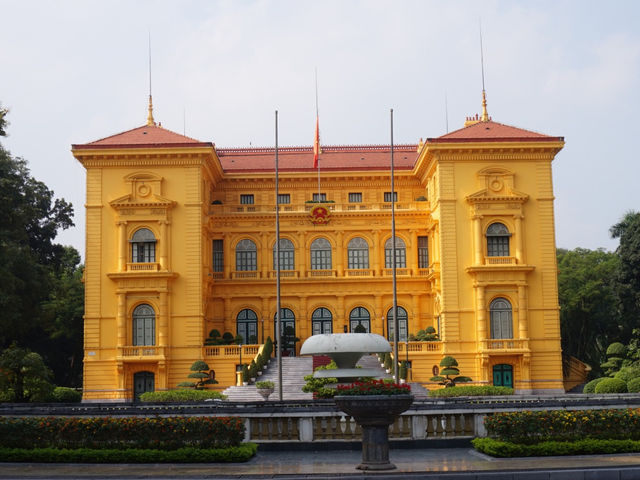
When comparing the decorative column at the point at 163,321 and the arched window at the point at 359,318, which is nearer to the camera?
the decorative column at the point at 163,321

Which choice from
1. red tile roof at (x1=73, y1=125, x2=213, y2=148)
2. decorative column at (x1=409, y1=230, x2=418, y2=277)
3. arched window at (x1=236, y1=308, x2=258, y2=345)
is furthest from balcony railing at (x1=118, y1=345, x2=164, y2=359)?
decorative column at (x1=409, y1=230, x2=418, y2=277)

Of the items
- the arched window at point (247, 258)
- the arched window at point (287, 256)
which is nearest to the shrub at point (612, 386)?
the arched window at point (287, 256)

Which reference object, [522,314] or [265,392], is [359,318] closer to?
[522,314]

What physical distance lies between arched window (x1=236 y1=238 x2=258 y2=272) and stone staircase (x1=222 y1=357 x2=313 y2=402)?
719 centimetres

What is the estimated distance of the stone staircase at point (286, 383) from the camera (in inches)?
1592

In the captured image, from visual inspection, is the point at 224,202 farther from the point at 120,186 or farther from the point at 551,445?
→ the point at 551,445

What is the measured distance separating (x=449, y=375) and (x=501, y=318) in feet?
14.9

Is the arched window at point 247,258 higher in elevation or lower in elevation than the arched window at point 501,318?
higher

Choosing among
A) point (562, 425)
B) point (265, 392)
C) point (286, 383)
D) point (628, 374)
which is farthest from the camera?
point (286, 383)

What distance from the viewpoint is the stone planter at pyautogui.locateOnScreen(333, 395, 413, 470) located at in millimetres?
16984

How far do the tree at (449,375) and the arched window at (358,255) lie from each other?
30.1ft

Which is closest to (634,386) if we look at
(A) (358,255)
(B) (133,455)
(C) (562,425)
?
(A) (358,255)

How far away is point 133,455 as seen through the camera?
60.2 feet

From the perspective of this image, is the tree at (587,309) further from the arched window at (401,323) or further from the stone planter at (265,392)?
the stone planter at (265,392)
